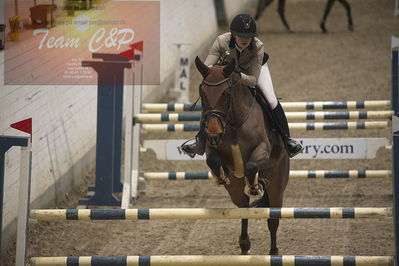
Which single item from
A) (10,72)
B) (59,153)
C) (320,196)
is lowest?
(320,196)

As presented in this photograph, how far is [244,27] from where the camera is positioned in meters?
5.49

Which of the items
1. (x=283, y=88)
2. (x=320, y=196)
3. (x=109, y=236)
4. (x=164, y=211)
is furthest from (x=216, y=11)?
(x=164, y=211)

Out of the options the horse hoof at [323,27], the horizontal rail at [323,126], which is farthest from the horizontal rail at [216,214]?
the horse hoof at [323,27]

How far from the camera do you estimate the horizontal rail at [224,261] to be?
4953mm

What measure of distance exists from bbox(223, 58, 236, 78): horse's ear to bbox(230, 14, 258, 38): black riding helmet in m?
0.43

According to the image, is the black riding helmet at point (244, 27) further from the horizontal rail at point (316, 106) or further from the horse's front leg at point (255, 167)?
the horizontal rail at point (316, 106)

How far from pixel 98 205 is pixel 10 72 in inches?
77.4

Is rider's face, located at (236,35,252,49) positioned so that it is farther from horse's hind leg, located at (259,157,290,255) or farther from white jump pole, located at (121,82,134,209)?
white jump pole, located at (121,82,134,209)

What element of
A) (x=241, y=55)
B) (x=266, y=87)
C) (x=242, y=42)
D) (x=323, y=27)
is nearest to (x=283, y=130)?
(x=266, y=87)

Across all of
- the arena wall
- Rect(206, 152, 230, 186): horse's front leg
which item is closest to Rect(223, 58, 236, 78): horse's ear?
Rect(206, 152, 230, 186): horse's front leg

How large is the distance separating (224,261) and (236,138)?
93 centimetres

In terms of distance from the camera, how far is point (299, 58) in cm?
1513

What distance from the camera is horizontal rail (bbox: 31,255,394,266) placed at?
4.95 meters

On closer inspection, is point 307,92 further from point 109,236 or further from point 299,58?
point 109,236
